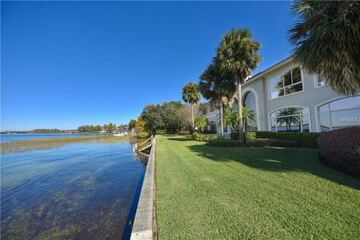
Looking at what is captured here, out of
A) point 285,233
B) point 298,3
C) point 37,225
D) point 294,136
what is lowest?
point 37,225

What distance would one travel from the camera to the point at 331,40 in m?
5.65

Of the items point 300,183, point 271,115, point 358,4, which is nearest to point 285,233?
point 300,183

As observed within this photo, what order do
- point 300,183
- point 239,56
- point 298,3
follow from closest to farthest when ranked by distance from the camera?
1. point 300,183
2. point 298,3
3. point 239,56

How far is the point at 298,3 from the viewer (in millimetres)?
6645

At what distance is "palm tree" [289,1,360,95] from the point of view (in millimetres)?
5406

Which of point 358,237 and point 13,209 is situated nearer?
point 358,237

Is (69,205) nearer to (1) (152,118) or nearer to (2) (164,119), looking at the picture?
(1) (152,118)

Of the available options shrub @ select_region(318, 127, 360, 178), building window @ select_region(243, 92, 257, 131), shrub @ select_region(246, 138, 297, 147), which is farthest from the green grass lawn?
building window @ select_region(243, 92, 257, 131)

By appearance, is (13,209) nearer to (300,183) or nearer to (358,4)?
(300,183)

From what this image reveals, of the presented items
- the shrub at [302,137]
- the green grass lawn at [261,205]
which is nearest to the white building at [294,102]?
the shrub at [302,137]

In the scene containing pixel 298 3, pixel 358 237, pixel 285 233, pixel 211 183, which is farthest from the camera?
pixel 298 3

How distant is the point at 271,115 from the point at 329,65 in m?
11.5

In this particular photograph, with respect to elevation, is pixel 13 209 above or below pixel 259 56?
below

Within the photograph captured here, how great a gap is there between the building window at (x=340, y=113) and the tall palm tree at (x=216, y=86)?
7576 millimetres
